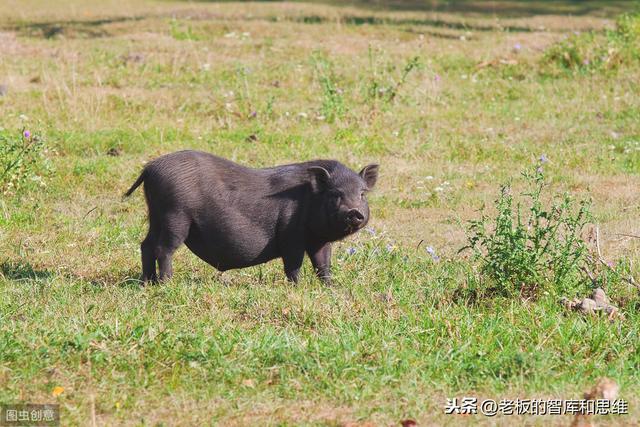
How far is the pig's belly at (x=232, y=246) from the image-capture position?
714 centimetres

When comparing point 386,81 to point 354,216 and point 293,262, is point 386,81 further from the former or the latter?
point 354,216

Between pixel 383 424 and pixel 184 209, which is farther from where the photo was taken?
pixel 184 209

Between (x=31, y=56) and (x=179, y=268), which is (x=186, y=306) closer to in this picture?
(x=179, y=268)

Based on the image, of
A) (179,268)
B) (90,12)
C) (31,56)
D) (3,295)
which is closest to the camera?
(3,295)

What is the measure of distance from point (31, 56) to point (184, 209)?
890cm

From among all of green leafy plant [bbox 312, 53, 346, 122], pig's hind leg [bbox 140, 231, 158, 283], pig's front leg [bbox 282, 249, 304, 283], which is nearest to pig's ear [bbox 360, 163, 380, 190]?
pig's front leg [bbox 282, 249, 304, 283]

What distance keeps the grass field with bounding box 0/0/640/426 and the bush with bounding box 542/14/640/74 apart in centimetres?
6

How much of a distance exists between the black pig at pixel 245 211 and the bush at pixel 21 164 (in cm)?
252

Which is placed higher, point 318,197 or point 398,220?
point 318,197

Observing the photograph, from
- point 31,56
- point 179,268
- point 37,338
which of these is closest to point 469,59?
point 31,56

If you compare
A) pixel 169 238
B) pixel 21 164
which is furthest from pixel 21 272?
pixel 21 164

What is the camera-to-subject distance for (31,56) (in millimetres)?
15094

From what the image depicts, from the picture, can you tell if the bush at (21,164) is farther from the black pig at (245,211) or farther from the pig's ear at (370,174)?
the pig's ear at (370,174)

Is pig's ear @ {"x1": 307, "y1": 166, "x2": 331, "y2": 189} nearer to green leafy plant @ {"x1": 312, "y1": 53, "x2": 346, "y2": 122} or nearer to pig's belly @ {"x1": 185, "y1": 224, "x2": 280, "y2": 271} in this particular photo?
pig's belly @ {"x1": 185, "y1": 224, "x2": 280, "y2": 271}
